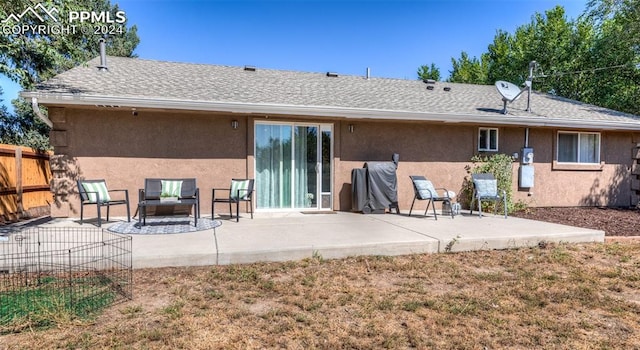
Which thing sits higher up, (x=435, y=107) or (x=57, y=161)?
(x=435, y=107)

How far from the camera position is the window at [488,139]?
941 cm

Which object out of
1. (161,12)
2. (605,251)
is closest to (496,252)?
(605,251)

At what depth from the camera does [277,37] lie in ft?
57.1

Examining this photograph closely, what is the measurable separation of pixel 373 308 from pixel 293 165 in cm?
526

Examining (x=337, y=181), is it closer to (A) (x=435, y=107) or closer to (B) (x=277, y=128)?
(B) (x=277, y=128)

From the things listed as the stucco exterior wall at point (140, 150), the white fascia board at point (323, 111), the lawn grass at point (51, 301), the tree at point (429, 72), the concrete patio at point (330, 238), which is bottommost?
the lawn grass at point (51, 301)

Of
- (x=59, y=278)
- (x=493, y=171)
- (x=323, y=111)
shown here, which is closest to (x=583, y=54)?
(x=493, y=171)

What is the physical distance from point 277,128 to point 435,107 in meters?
4.09

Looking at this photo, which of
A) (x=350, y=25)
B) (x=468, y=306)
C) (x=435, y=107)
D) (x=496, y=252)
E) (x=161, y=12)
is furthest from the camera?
(x=350, y=25)

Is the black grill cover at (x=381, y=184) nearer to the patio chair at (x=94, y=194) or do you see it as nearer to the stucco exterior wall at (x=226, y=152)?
the stucco exterior wall at (x=226, y=152)

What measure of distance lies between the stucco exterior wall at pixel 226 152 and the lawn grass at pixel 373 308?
381 cm

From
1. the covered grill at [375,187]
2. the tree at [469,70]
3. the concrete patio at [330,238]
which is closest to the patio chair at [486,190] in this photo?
the concrete patio at [330,238]

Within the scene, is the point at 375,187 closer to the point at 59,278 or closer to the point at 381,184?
the point at 381,184

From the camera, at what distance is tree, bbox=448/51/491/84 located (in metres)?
26.4
